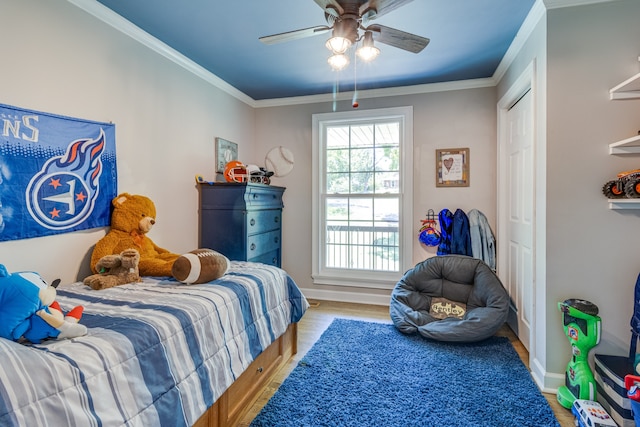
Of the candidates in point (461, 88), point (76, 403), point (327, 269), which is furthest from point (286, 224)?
point (76, 403)

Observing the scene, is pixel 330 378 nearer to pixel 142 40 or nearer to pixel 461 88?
pixel 142 40

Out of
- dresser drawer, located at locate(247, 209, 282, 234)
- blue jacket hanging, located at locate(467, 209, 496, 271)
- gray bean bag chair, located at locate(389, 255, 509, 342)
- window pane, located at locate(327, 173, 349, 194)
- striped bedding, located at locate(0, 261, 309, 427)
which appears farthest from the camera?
window pane, located at locate(327, 173, 349, 194)

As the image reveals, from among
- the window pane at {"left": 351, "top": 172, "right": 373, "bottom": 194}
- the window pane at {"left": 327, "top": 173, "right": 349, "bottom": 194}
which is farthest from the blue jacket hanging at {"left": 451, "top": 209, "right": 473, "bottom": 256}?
the window pane at {"left": 327, "top": 173, "right": 349, "bottom": 194}

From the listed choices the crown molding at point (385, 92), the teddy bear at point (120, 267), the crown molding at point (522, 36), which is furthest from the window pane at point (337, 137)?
the teddy bear at point (120, 267)

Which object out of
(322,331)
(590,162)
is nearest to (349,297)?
(322,331)

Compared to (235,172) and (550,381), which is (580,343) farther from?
(235,172)

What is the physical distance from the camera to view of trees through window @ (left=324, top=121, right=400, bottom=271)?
3.70 m

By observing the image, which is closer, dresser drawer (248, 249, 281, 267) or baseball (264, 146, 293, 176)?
dresser drawer (248, 249, 281, 267)

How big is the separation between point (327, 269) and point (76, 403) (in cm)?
310

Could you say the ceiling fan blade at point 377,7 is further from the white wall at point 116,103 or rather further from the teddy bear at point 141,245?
the white wall at point 116,103

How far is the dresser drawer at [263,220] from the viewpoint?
3.12 meters

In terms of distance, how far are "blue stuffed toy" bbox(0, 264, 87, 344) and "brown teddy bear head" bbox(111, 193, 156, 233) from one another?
104 cm

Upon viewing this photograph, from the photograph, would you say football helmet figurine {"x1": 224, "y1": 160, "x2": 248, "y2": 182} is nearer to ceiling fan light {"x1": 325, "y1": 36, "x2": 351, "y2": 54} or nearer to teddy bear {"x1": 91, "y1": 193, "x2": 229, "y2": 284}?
teddy bear {"x1": 91, "y1": 193, "x2": 229, "y2": 284}

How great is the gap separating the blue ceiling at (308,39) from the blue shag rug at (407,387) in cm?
243
